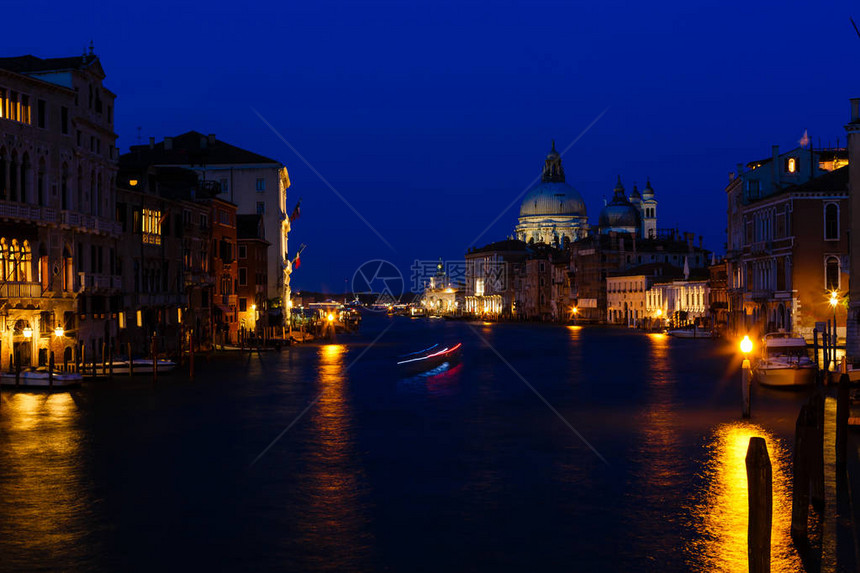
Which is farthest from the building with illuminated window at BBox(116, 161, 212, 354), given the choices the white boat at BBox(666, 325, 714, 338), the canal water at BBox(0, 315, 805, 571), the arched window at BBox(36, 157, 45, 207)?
the white boat at BBox(666, 325, 714, 338)

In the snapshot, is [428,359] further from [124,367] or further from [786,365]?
[786,365]

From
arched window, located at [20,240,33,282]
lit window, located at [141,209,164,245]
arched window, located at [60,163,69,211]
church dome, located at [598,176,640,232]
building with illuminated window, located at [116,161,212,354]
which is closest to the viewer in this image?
arched window, located at [20,240,33,282]

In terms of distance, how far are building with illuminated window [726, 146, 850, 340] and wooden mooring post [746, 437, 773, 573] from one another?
48.3m

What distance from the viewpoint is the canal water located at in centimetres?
1327

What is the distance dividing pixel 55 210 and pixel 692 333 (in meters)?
61.6

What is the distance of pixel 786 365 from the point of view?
33.5m

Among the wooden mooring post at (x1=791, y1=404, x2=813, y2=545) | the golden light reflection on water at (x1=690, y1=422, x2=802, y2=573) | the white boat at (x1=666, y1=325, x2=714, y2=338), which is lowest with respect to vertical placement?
the golden light reflection on water at (x1=690, y1=422, x2=802, y2=573)

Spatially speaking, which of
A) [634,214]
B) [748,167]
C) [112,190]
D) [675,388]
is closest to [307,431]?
[675,388]

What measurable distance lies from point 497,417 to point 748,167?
62.4 metres

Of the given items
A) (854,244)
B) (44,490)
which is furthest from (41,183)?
(854,244)

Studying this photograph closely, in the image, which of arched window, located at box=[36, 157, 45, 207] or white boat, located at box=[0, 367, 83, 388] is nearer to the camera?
white boat, located at box=[0, 367, 83, 388]

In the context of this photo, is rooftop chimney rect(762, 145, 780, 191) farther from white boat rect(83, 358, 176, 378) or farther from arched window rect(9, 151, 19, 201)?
arched window rect(9, 151, 19, 201)

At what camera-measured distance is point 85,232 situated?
42.2m

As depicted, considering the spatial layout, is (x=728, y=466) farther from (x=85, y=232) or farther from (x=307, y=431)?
(x=85, y=232)
